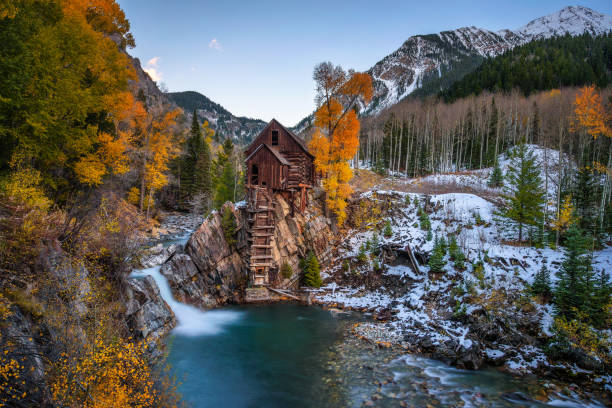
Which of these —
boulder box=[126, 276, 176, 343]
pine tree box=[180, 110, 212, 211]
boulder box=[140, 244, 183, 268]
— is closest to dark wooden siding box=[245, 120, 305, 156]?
boulder box=[140, 244, 183, 268]

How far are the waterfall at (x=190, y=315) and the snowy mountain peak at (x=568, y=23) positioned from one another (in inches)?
8018

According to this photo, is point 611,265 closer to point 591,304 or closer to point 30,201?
point 591,304

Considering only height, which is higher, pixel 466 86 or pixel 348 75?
pixel 466 86

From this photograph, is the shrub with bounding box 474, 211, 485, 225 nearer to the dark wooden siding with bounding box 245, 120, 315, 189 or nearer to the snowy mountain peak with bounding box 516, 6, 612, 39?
the dark wooden siding with bounding box 245, 120, 315, 189

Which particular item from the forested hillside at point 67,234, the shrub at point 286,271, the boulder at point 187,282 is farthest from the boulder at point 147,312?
the shrub at point 286,271

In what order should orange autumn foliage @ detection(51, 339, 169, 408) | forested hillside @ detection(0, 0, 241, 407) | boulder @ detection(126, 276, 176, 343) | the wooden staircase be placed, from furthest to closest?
the wooden staircase < boulder @ detection(126, 276, 176, 343) < forested hillside @ detection(0, 0, 241, 407) < orange autumn foliage @ detection(51, 339, 169, 408)

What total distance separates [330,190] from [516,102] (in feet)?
146

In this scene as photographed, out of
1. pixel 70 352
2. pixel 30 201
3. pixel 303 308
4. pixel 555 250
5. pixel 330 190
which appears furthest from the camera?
pixel 330 190

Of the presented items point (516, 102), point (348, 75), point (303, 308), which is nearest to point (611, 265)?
point (303, 308)

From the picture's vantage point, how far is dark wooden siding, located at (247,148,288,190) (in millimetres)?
24062

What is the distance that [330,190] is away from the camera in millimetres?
26422

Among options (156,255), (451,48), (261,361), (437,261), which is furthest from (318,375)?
(451,48)

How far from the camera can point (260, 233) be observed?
2292 cm

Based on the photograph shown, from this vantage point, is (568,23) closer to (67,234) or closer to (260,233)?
(260,233)
